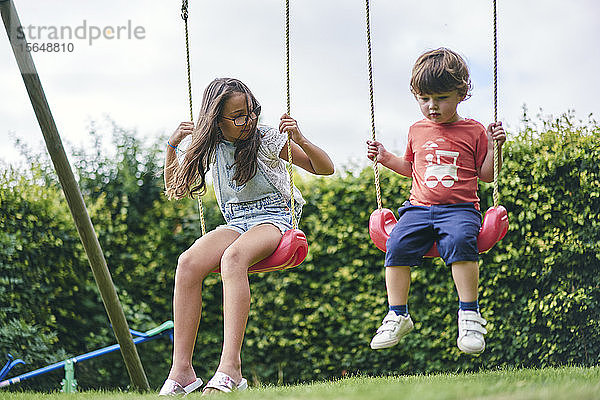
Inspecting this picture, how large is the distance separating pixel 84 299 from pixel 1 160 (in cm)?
122

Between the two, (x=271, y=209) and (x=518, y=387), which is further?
(x=271, y=209)

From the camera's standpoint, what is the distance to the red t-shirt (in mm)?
3156

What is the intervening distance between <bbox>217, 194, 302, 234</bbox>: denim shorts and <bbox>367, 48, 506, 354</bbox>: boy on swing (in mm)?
532

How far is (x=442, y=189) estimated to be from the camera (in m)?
3.15

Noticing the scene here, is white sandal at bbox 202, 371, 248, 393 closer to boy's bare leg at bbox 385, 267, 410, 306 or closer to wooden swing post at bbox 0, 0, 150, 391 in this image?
boy's bare leg at bbox 385, 267, 410, 306

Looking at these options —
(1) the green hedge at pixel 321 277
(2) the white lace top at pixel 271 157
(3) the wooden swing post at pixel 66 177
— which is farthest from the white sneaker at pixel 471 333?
(3) the wooden swing post at pixel 66 177

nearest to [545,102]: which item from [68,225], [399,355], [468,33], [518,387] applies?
[468,33]

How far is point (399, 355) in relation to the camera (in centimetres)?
513

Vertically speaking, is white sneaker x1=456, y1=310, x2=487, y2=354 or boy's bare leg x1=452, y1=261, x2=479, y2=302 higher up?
boy's bare leg x1=452, y1=261, x2=479, y2=302

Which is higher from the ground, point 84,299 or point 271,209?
point 271,209

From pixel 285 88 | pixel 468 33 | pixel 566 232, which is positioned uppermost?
pixel 468 33

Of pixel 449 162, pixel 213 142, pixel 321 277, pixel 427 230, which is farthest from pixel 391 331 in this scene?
pixel 321 277

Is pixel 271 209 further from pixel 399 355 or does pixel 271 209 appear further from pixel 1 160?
pixel 1 160

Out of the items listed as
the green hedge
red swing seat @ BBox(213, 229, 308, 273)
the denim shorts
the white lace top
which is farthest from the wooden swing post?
the green hedge
